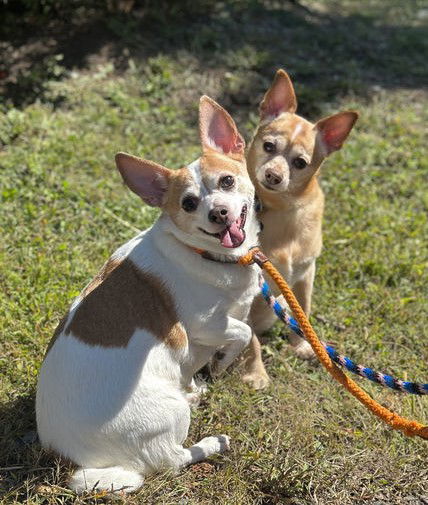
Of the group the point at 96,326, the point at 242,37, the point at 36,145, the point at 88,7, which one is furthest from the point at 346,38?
the point at 96,326

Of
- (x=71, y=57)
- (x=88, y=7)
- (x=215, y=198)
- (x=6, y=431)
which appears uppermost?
(x=215, y=198)

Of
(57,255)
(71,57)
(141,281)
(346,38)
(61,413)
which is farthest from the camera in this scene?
(346,38)

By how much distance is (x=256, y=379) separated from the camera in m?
3.81

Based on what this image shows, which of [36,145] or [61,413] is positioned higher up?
[61,413]

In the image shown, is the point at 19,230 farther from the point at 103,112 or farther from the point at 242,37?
the point at 242,37

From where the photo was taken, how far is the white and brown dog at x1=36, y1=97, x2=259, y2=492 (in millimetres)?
2887

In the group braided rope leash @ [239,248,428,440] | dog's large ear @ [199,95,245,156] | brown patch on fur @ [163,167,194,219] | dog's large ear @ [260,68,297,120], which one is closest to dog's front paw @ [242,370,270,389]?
braided rope leash @ [239,248,428,440]

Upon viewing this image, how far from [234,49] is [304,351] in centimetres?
432

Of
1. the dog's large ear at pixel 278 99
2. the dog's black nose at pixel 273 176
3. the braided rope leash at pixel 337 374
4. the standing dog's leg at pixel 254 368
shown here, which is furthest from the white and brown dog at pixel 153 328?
the dog's large ear at pixel 278 99

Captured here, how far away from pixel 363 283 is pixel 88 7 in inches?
173

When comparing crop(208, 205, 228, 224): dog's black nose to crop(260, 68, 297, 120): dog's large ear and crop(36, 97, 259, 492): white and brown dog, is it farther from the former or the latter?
crop(260, 68, 297, 120): dog's large ear

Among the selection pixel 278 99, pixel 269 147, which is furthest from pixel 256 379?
pixel 278 99

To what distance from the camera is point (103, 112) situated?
6.23 m

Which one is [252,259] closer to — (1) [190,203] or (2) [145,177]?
(1) [190,203]
